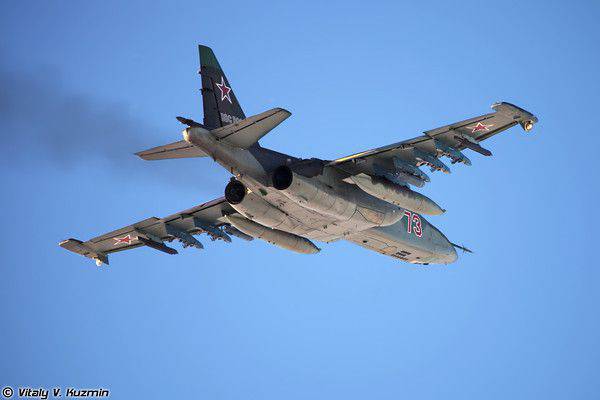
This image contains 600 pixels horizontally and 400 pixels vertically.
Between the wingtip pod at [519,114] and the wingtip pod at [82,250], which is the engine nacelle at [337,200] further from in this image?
the wingtip pod at [82,250]

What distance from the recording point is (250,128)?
27.5 meters

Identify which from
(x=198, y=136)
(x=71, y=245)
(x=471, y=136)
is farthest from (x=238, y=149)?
(x=71, y=245)

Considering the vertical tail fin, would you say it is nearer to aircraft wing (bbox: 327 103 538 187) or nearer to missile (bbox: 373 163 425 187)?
aircraft wing (bbox: 327 103 538 187)

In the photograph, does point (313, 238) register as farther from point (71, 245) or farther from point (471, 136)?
point (71, 245)

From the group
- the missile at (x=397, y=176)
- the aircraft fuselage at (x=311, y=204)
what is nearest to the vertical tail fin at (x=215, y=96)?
the aircraft fuselage at (x=311, y=204)

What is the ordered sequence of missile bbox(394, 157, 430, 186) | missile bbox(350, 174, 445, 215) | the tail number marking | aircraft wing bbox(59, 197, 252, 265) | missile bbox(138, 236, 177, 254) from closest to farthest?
missile bbox(394, 157, 430, 186), missile bbox(350, 174, 445, 215), missile bbox(138, 236, 177, 254), aircraft wing bbox(59, 197, 252, 265), the tail number marking

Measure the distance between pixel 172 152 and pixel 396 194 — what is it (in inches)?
318

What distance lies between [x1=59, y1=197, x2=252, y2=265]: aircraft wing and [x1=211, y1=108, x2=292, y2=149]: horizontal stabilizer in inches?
284

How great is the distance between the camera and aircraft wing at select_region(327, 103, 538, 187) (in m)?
29.5

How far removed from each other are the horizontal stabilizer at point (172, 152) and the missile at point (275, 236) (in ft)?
15.8

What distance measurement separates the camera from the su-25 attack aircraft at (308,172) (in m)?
28.8

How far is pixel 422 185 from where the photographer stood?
103ft

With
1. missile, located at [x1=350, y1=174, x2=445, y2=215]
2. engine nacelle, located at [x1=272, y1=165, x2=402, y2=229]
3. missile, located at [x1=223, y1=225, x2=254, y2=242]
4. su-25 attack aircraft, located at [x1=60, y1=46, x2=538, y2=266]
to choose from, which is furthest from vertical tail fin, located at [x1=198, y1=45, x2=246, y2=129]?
missile, located at [x1=223, y1=225, x2=254, y2=242]

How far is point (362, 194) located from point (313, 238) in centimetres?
352
